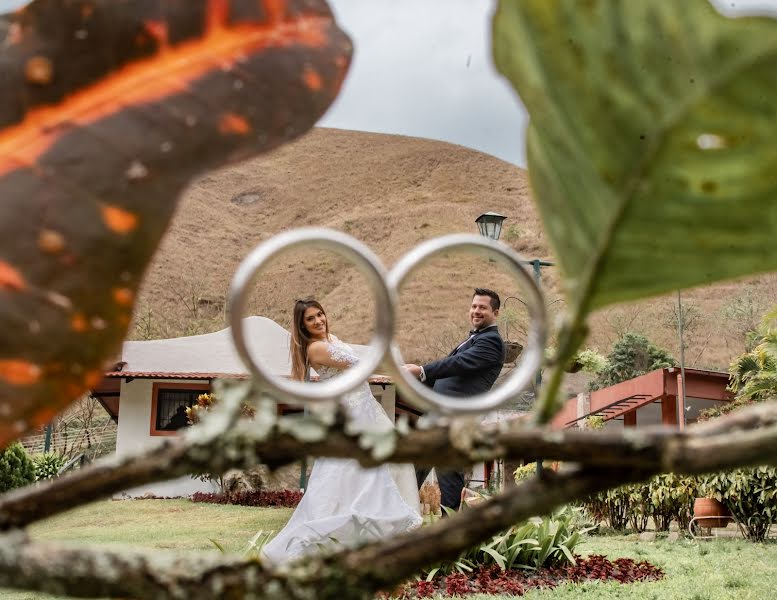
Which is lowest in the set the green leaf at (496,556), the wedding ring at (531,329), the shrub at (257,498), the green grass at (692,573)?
the shrub at (257,498)

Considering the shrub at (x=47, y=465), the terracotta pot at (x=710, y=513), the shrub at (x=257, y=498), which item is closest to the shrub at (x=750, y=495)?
the terracotta pot at (x=710, y=513)

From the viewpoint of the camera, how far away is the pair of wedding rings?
337mm

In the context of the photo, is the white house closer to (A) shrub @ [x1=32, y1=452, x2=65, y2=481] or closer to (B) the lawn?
(A) shrub @ [x1=32, y1=452, x2=65, y2=481]

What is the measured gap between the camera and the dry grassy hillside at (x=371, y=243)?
116ft

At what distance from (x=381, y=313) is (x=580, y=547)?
7.26 m

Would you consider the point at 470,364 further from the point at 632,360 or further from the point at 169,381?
the point at 632,360

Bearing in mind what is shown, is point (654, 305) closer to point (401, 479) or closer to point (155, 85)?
point (401, 479)

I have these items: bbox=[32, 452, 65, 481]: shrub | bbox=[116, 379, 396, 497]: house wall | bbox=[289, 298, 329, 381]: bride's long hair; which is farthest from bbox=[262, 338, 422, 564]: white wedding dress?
bbox=[32, 452, 65, 481]: shrub

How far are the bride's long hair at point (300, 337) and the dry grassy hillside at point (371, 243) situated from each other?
22.3 m

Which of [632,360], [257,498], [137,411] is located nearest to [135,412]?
[137,411]

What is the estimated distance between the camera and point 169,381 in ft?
47.4

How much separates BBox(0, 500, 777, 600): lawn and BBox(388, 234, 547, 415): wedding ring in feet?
3.95

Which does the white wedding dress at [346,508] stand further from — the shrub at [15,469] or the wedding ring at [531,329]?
the shrub at [15,469]

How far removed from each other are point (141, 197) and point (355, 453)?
0.48 ft
